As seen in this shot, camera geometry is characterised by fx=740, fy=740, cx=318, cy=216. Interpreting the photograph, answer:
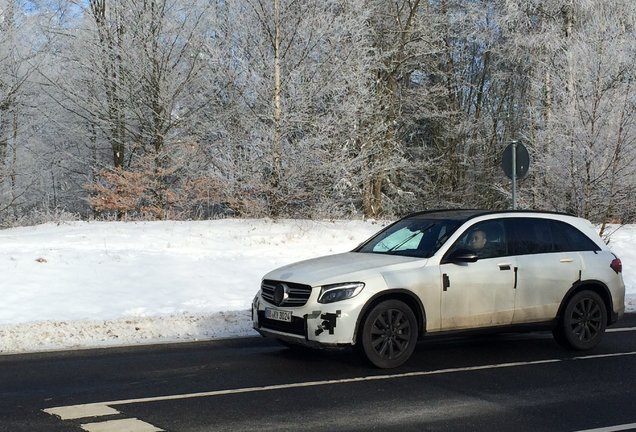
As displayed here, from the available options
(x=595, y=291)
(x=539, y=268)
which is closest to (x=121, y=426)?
(x=539, y=268)

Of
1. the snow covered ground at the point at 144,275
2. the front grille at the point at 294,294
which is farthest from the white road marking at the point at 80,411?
the snow covered ground at the point at 144,275

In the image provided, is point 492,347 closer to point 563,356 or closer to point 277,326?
point 563,356

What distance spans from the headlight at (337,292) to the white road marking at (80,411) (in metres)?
2.38

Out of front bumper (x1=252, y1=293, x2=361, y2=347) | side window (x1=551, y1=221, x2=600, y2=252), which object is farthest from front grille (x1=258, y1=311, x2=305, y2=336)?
side window (x1=551, y1=221, x2=600, y2=252)

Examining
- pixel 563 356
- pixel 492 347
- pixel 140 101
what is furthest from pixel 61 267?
pixel 140 101

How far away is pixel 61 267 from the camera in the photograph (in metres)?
14.5

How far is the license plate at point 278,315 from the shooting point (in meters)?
7.85

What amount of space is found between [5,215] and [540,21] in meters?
23.2

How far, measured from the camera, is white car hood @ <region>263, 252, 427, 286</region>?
25.4 ft

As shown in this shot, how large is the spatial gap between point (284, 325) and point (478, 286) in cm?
225

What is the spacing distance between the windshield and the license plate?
1.59 m

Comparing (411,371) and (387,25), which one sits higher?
(387,25)

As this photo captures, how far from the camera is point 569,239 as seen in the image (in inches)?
369

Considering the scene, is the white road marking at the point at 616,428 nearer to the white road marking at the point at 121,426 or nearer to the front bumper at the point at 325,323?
the front bumper at the point at 325,323
